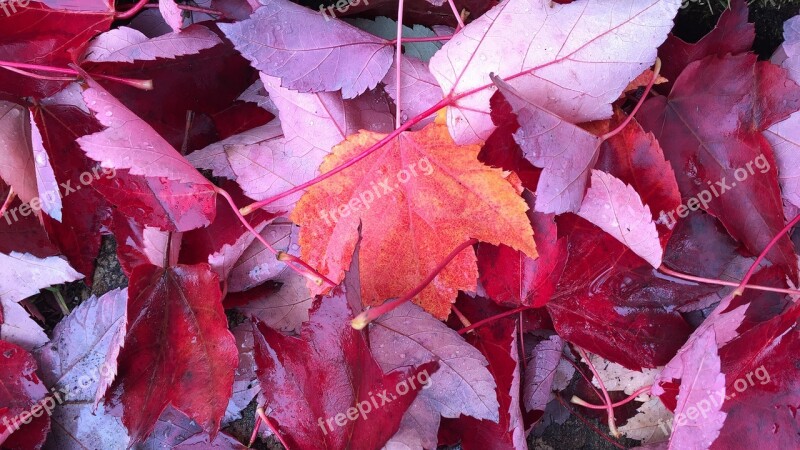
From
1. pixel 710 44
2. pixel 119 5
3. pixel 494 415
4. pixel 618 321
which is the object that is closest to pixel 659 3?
pixel 710 44

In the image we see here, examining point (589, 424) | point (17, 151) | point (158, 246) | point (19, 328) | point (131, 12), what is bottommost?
point (589, 424)

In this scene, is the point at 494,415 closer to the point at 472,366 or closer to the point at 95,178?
the point at 472,366

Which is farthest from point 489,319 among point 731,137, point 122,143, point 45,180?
point 45,180

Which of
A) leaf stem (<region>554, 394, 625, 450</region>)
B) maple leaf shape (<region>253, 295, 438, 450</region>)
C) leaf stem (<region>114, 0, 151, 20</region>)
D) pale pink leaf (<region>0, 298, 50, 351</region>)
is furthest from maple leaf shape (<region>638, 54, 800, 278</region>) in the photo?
pale pink leaf (<region>0, 298, 50, 351</region>)

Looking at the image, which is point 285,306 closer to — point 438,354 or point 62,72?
point 438,354

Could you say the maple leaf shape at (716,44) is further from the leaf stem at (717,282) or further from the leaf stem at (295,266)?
the leaf stem at (295,266)

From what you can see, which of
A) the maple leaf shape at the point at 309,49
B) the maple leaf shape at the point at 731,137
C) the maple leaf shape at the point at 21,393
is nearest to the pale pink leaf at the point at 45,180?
the maple leaf shape at the point at 21,393
